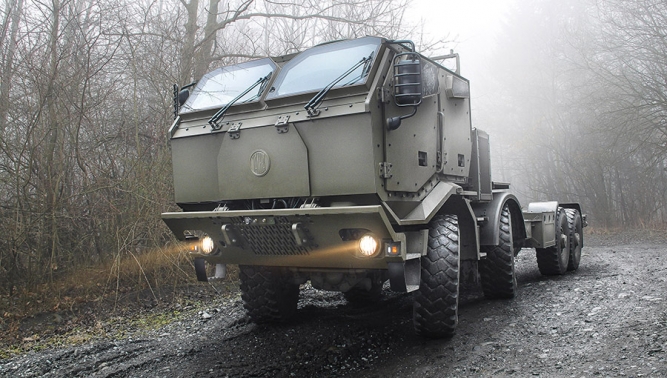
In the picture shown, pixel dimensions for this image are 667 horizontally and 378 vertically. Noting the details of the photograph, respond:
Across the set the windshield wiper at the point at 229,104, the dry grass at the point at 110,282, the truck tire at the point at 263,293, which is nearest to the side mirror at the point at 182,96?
the windshield wiper at the point at 229,104

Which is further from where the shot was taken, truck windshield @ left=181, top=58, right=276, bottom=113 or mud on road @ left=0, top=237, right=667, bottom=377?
truck windshield @ left=181, top=58, right=276, bottom=113

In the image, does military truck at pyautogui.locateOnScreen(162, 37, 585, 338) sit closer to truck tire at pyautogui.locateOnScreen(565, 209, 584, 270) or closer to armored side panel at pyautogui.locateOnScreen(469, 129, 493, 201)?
armored side panel at pyautogui.locateOnScreen(469, 129, 493, 201)

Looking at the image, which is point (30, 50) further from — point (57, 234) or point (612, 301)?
point (612, 301)

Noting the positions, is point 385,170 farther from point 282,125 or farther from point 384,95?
point 282,125

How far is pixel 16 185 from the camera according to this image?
7.53 metres

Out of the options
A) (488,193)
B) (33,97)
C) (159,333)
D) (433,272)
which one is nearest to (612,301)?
(488,193)

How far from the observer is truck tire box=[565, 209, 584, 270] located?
9422mm

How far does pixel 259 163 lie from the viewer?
519 centimetres

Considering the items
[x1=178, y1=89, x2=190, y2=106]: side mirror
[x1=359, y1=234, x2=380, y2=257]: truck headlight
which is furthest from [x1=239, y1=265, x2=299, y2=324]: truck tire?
[x1=178, y1=89, x2=190, y2=106]: side mirror

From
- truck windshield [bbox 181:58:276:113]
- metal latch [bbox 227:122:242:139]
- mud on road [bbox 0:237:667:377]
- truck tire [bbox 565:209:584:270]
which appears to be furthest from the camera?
truck tire [bbox 565:209:584:270]

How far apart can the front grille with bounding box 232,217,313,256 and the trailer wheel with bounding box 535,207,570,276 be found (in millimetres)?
5069

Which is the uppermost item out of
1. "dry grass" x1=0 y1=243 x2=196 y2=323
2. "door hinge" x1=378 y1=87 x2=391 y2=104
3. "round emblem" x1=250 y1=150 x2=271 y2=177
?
"door hinge" x1=378 y1=87 x2=391 y2=104

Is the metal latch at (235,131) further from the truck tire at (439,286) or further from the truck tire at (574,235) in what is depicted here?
the truck tire at (574,235)

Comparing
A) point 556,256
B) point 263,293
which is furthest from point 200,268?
point 556,256
